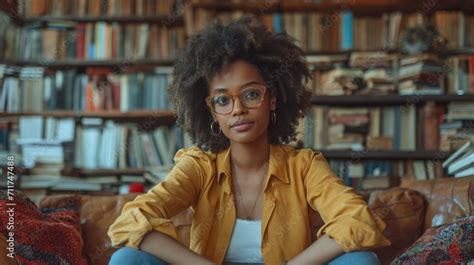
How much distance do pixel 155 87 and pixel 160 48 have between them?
25cm

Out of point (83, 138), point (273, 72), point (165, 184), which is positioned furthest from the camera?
point (83, 138)

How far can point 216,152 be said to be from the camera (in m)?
1.83

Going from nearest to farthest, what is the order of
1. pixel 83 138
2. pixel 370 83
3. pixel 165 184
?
1. pixel 165 184
2. pixel 370 83
3. pixel 83 138

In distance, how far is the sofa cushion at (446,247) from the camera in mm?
1526

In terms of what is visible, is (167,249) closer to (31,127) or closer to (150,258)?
(150,258)

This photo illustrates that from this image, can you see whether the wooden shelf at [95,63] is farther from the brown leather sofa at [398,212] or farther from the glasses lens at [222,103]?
the glasses lens at [222,103]

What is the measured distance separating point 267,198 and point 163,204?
321 millimetres

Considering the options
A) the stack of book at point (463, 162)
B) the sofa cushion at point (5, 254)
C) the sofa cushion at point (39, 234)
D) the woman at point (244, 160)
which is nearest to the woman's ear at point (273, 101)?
the woman at point (244, 160)

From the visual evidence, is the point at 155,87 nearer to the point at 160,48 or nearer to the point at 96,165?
the point at 160,48

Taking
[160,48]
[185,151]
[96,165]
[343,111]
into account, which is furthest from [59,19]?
[185,151]

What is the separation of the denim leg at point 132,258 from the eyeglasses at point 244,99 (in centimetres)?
49

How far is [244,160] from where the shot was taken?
1778 millimetres

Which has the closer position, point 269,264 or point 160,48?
point 269,264

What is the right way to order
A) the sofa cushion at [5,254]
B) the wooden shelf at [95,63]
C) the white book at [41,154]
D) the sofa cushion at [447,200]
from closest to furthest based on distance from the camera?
the sofa cushion at [5,254] → the sofa cushion at [447,200] → the white book at [41,154] → the wooden shelf at [95,63]
